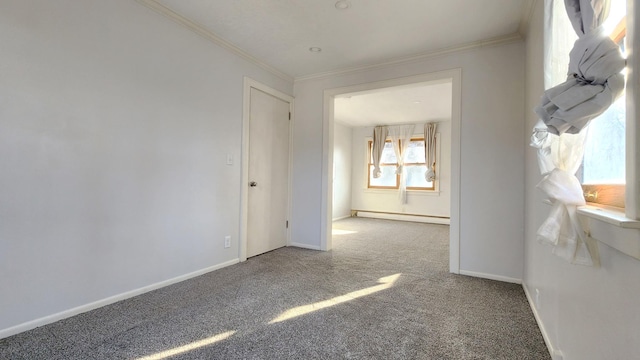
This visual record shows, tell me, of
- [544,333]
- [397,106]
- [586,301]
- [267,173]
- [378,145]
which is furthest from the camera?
[378,145]

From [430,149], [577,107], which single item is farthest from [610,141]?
[430,149]

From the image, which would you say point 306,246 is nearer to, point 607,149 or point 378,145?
point 607,149

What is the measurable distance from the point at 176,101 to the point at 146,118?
34 cm

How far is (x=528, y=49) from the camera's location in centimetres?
258

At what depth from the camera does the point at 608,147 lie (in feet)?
3.53

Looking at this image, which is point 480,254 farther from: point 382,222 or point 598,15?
point 382,222

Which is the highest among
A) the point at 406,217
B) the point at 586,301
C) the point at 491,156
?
the point at 491,156

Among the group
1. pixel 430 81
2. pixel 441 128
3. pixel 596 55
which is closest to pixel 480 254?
pixel 430 81

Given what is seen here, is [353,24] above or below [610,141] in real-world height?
above

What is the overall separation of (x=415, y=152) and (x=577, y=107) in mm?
6211

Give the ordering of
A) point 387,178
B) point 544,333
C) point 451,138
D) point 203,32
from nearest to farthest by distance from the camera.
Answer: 1. point 544,333
2. point 203,32
3. point 451,138
4. point 387,178

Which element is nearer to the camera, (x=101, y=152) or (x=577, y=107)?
(x=577, y=107)

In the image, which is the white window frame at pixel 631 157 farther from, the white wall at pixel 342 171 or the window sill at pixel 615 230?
the white wall at pixel 342 171

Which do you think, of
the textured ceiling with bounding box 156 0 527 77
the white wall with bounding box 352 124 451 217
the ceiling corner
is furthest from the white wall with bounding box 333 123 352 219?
the ceiling corner
